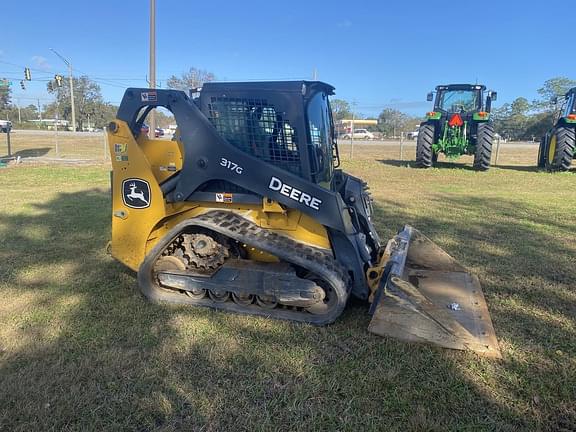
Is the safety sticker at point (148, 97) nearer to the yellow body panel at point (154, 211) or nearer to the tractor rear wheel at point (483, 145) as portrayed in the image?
the yellow body panel at point (154, 211)

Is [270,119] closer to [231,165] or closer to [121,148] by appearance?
[231,165]

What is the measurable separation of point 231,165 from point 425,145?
12527 mm

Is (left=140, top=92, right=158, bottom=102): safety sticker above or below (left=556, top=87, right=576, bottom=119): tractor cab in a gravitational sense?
below

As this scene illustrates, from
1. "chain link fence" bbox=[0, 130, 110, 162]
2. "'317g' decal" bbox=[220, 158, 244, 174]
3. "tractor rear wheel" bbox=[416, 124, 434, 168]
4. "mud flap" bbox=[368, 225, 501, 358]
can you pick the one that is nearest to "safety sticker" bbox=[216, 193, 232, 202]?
"'317g' decal" bbox=[220, 158, 244, 174]

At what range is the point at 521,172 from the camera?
1483 centimetres

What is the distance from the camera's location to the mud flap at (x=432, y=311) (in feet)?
10.7

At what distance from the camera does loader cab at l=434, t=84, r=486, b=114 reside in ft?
51.9

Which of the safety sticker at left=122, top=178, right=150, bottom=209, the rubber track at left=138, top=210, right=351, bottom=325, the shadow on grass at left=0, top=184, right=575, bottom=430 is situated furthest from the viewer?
the safety sticker at left=122, top=178, right=150, bottom=209

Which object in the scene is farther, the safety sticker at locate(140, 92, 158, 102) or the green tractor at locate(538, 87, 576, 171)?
the green tractor at locate(538, 87, 576, 171)

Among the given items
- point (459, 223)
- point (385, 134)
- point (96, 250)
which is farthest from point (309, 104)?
point (385, 134)

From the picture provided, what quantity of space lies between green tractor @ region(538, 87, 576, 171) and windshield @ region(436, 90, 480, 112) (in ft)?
8.78

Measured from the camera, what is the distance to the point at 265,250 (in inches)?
144

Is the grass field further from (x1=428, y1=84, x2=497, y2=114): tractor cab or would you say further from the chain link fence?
the chain link fence

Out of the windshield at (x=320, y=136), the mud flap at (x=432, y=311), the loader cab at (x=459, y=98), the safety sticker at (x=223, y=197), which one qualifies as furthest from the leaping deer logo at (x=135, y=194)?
the loader cab at (x=459, y=98)
